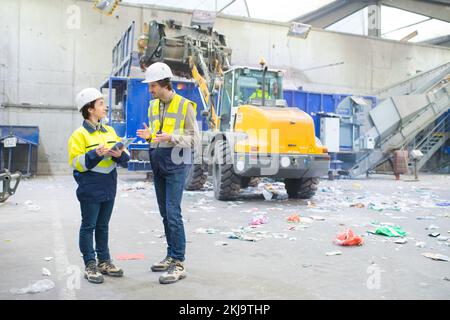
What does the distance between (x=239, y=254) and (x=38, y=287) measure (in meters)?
1.84

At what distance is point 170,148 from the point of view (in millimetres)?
3496

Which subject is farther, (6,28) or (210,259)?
(6,28)

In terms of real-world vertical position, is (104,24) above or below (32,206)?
above

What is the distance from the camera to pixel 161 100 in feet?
11.8

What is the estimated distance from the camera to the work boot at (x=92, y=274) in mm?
3244

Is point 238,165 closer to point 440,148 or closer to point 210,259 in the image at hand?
point 210,259

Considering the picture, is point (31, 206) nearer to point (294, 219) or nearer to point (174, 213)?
point (294, 219)

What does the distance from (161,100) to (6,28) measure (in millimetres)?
12452

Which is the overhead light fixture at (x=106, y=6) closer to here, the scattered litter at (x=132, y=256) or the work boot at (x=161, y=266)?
the scattered litter at (x=132, y=256)

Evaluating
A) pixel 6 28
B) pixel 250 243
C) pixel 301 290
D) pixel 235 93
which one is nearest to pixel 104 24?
pixel 6 28

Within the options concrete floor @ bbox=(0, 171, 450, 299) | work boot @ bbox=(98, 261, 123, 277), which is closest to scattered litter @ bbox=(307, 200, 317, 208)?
concrete floor @ bbox=(0, 171, 450, 299)

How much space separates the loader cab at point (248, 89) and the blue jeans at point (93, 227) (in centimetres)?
511

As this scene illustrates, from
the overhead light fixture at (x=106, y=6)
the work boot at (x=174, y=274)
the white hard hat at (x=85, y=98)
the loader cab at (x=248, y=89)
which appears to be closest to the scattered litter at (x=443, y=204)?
the loader cab at (x=248, y=89)

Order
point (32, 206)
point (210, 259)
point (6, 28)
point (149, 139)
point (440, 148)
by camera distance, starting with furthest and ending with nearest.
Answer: point (440, 148) → point (6, 28) → point (32, 206) → point (210, 259) → point (149, 139)
